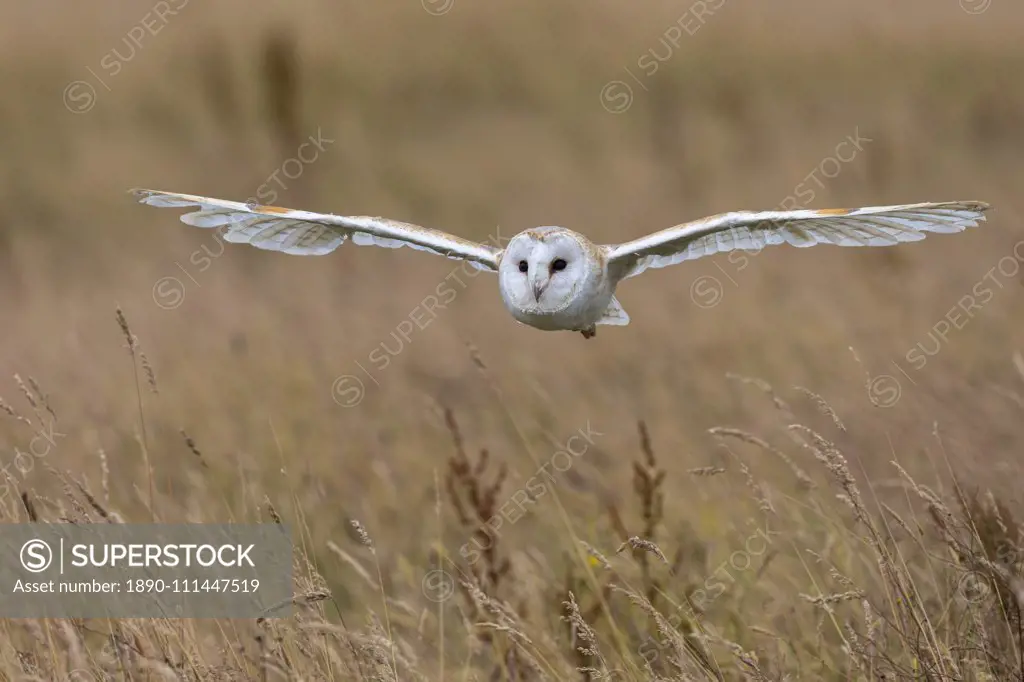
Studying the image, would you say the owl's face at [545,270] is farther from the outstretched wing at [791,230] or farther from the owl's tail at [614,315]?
the owl's tail at [614,315]

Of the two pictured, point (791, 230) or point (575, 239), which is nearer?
point (575, 239)

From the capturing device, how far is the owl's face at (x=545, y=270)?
92.8 inches

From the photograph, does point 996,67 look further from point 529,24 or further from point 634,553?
point 634,553

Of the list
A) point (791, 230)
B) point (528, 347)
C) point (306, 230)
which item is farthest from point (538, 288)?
point (528, 347)

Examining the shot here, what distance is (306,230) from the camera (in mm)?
3020

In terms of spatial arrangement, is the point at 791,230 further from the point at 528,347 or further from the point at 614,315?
the point at 528,347

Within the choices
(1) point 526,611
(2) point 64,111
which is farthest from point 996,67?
(1) point 526,611

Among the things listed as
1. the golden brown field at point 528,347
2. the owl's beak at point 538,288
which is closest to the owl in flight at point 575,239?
the owl's beak at point 538,288

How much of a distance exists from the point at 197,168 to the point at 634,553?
33.5 feet

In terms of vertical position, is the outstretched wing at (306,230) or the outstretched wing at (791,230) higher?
the outstretched wing at (306,230)

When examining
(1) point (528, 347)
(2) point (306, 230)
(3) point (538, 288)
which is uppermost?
(1) point (528, 347)

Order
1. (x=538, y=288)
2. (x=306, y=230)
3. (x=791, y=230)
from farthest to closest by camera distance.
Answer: (x=306, y=230) < (x=791, y=230) < (x=538, y=288)

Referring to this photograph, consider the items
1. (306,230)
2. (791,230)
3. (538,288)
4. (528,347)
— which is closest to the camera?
(538,288)

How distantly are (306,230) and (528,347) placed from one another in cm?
493
